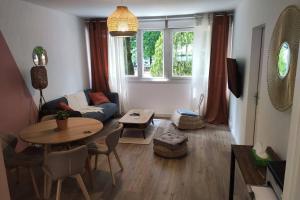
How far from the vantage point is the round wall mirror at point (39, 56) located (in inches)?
163

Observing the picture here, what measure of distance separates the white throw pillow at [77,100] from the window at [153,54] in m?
1.72

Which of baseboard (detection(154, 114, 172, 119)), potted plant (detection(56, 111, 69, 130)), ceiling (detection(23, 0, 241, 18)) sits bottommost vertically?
baseboard (detection(154, 114, 172, 119))

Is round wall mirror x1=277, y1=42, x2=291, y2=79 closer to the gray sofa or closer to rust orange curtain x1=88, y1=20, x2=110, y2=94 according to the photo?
the gray sofa

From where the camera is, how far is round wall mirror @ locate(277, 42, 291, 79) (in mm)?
1846

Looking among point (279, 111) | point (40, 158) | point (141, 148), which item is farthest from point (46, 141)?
point (279, 111)

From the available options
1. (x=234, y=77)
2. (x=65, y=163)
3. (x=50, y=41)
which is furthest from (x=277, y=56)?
(x=50, y=41)

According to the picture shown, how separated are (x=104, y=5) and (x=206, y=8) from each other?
205 centimetres

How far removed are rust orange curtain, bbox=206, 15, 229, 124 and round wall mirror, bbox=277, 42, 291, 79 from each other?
330 centimetres

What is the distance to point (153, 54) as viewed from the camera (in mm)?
5941

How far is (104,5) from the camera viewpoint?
165 inches

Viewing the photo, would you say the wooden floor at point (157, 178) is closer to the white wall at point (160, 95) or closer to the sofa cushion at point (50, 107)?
the sofa cushion at point (50, 107)

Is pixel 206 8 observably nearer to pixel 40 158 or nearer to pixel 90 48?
pixel 90 48

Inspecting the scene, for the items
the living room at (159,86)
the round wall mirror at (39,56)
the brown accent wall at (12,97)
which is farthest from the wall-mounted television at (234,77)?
the brown accent wall at (12,97)

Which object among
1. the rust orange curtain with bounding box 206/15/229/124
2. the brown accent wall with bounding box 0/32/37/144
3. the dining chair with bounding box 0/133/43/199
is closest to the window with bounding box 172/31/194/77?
the rust orange curtain with bounding box 206/15/229/124
